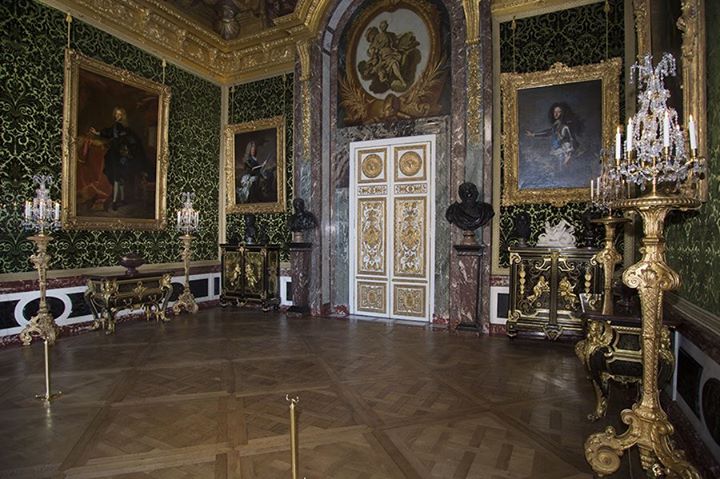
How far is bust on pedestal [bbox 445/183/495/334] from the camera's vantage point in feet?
22.0

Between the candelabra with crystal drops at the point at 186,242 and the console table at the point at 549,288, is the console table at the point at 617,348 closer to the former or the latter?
the console table at the point at 549,288

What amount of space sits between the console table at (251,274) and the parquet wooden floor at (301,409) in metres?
2.44

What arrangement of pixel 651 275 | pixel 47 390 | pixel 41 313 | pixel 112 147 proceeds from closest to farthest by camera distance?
pixel 651 275, pixel 47 390, pixel 41 313, pixel 112 147

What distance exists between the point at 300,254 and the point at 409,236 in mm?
2121

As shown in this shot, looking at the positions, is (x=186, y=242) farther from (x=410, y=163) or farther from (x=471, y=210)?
(x=471, y=210)

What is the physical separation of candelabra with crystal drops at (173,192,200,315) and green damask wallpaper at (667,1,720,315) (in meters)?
7.52

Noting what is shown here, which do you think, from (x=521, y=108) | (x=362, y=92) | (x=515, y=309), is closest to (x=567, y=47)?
(x=521, y=108)

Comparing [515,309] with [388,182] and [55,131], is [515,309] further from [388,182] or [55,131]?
[55,131]

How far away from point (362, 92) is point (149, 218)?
4671 millimetres

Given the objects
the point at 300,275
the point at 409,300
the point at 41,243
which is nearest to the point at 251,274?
the point at 300,275

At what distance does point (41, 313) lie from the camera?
233 inches

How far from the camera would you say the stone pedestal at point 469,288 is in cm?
673

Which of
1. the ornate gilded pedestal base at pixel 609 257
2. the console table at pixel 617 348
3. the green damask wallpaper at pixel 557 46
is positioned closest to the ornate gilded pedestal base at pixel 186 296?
the green damask wallpaper at pixel 557 46

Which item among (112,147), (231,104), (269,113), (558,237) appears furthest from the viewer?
(231,104)
